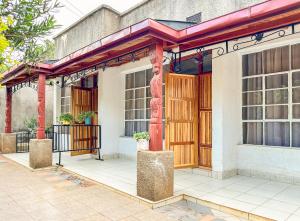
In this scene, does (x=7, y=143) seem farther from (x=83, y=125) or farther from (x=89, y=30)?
(x=89, y=30)

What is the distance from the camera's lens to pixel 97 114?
27.3ft

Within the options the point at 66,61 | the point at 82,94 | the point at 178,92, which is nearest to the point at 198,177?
the point at 178,92

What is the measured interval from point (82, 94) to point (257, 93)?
5551 mm

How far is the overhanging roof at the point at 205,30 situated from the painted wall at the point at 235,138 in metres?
1.27

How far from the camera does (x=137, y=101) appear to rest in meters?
7.87

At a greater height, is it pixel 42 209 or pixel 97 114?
pixel 97 114

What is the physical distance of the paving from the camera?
344 cm

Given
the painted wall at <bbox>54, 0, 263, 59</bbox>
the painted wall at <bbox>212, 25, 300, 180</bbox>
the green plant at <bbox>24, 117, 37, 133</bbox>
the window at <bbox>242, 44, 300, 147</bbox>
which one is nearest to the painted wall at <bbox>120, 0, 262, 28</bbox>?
the painted wall at <bbox>54, 0, 263, 59</bbox>

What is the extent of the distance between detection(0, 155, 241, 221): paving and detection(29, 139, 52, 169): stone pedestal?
1.03 m

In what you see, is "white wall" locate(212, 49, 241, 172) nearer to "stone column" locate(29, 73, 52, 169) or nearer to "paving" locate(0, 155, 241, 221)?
"paving" locate(0, 155, 241, 221)

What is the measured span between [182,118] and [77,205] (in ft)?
9.28

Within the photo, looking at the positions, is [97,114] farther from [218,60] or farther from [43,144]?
[218,60]

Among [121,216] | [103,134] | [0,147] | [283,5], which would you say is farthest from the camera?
[0,147]

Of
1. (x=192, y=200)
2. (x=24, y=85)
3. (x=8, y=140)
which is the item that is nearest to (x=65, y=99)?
(x=24, y=85)
